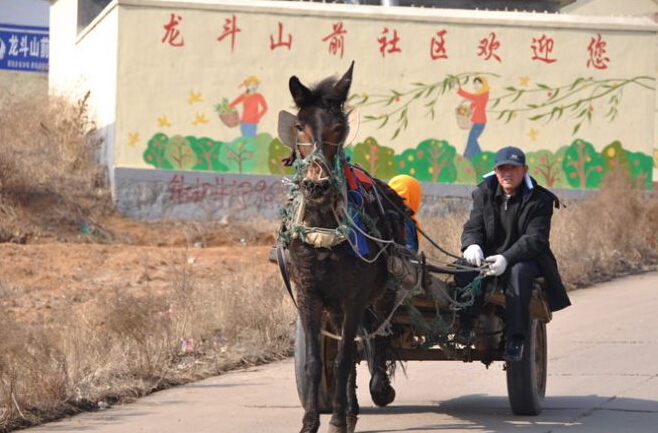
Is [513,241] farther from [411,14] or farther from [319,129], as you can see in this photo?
[411,14]

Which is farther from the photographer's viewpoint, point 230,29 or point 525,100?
point 525,100

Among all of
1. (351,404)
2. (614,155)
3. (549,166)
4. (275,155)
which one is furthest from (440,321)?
(614,155)

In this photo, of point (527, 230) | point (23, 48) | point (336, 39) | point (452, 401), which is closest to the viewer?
point (527, 230)

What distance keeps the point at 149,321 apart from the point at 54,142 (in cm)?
1550

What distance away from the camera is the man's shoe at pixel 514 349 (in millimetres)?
8625

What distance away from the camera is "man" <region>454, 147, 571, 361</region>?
8.77 meters

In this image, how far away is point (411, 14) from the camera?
82.8ft

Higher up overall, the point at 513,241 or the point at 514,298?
the point at 513,241

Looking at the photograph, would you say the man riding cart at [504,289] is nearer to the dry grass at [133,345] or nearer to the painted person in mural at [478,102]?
the dry grass at [133,345]

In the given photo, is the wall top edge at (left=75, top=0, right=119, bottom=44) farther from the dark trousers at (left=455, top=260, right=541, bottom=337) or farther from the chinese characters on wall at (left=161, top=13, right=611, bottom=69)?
the dark trousers at (left=455, top=260, right=541, bottom=337)

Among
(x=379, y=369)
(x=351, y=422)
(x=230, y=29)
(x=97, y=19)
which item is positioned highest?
(x=97, y=19)

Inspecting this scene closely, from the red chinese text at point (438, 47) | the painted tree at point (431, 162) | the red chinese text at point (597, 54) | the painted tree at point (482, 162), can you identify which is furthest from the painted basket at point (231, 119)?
the red chinese text at point (597, 54)

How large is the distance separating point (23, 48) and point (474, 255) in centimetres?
3669

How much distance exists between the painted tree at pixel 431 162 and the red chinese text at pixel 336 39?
7.99 feet
